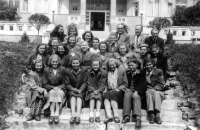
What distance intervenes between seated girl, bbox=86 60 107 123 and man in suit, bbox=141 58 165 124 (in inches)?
35.7

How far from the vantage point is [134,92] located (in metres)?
5.76

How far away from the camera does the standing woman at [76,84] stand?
5.72m

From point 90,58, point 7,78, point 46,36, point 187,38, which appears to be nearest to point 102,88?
point 90,58

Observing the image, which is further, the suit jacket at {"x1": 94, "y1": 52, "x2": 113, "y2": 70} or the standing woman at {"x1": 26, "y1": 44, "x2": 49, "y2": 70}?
the standing woman at {"x1": 26, "y1": 44, "x2": 49, "y2": 70}

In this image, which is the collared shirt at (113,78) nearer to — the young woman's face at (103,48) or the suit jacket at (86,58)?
the suit jacket at (86,58)

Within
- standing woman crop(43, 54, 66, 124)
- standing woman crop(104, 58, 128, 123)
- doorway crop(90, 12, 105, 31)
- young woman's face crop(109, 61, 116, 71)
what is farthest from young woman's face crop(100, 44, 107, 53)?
doorway crop(90, 12, 105, 31)

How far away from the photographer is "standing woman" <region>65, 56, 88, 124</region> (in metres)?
5.72

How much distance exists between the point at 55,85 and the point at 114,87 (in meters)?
1.33

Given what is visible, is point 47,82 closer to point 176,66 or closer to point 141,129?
point 141,129

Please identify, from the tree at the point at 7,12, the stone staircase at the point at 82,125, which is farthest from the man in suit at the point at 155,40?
the tree at the point at 7,12

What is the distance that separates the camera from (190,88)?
7062 mm

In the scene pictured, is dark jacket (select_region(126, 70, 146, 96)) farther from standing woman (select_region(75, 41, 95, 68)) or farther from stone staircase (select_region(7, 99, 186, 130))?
standing woman (select_region(75, 41, 95, 68))

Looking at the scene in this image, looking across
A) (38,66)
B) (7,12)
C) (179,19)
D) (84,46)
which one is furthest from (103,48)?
(7,12)

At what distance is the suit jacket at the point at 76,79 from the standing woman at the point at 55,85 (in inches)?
5.4
